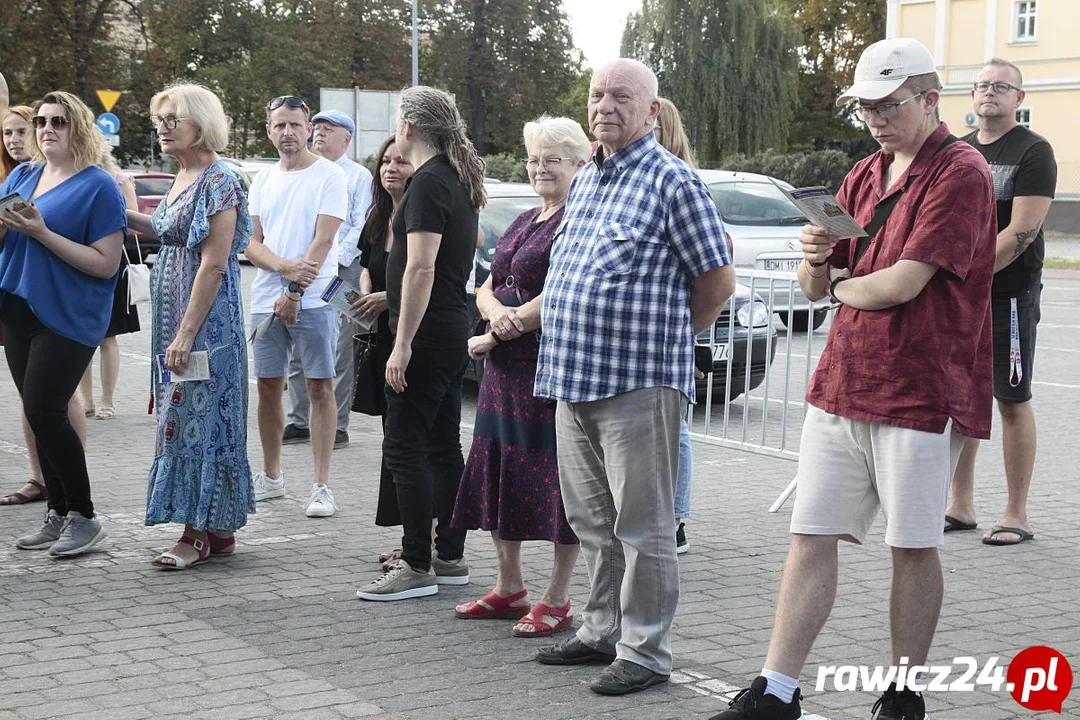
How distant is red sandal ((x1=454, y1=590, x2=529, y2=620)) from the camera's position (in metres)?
5.34

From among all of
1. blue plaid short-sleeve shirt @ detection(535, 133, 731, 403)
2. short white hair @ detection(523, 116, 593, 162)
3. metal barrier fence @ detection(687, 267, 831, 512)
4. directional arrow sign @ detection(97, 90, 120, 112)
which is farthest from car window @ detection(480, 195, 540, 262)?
directional arrow sign @ detection(97, 90, 120, 112)

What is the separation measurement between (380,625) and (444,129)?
1.90m

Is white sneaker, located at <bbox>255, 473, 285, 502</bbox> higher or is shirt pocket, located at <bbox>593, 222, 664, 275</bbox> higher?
shirt pocket, located at <bbox>593, 222, 664, 275</bbox>

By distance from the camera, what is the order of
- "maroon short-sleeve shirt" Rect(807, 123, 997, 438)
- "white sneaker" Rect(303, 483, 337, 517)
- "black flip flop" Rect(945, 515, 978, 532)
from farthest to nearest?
"white sneaker" Rect(303, 483, 337, 517) < "black flip flop" Rect(945, 515, 978, 532) < "maroon short-sleeve shirt" Rect(807, 123, 997, 438)

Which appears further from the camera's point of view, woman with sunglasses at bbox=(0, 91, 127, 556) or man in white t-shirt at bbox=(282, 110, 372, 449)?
man in white t-shirt at bbox=(282, 110, 372, 449)

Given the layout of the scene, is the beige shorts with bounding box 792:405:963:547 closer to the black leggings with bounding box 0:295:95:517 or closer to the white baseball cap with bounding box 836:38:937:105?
the white baseball cap with bounding box 836:38:937:105

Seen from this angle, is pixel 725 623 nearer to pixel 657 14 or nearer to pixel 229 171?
pixel 229 171

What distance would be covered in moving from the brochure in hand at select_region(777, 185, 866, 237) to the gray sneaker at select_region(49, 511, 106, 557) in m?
3.73

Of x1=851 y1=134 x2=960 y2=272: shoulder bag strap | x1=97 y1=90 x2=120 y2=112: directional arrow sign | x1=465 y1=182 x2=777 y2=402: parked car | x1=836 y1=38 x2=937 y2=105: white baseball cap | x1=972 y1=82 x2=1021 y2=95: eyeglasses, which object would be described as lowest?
x1=465 y1=182 x2=777 y2=402: parked car

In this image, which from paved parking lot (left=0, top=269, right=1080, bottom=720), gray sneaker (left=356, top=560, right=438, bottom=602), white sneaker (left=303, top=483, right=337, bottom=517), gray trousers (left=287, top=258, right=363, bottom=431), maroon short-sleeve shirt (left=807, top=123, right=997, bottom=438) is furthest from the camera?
gray trousers (left=287, top=258, right=363, bottom=431)

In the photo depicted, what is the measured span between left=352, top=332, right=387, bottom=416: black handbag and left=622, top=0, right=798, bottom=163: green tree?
42275mm

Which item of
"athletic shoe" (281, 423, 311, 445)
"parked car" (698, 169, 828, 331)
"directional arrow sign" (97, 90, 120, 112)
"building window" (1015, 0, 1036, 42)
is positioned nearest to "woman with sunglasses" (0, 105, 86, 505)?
"athletic shoe" (281, 423, 311, 445)

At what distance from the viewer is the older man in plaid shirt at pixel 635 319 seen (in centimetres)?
446

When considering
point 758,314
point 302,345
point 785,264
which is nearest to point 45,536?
point 302,345
